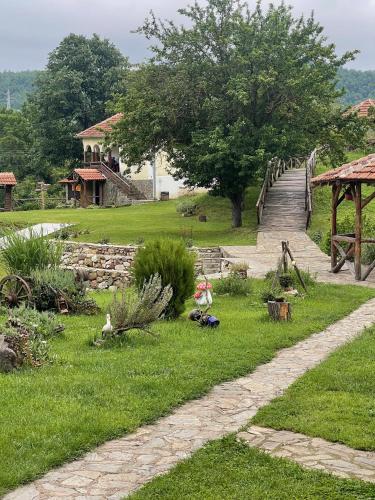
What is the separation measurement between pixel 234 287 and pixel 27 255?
196 inches

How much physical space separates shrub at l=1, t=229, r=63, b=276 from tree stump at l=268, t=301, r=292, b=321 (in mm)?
4805

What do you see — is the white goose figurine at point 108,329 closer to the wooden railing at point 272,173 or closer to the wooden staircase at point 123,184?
the wooden railing at point 272,173

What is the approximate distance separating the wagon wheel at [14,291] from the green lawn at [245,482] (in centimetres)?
793

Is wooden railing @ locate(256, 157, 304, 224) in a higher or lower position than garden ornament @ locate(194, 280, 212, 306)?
higher

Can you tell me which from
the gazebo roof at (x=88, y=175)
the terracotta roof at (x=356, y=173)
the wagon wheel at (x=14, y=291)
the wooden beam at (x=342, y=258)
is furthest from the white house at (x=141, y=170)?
the wagon wheel at (x=14, y=291)

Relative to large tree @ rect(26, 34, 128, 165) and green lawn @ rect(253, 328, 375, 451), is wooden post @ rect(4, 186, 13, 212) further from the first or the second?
green lawn @ rect(253, 328, 375, 451)

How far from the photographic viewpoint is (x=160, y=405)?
7016mm

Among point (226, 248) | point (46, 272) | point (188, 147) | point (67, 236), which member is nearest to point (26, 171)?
point (67, 236)

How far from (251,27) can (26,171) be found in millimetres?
37266

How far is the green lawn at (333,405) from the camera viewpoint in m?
6.26

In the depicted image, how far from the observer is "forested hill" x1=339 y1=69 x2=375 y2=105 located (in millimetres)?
111881

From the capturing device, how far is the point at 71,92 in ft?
163

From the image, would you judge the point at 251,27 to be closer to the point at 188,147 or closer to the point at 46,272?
the point at 188,147

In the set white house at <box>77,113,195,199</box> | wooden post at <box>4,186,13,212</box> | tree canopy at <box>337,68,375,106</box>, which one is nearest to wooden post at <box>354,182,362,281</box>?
white house at <box>77,113,195,199</box>
